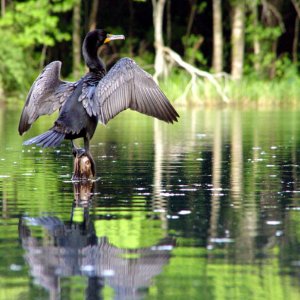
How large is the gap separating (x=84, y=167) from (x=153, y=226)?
3898mm

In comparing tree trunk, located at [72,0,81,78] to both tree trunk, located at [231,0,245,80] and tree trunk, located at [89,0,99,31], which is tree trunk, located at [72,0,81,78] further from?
tree trunk, located at [231,0,245,80]

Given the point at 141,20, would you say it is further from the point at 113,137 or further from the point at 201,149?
the point at 201,149

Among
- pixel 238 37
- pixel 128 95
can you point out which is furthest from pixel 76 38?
pixel 128 95

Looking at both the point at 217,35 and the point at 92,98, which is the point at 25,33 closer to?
the point at 217,35

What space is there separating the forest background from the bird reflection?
29.2 m

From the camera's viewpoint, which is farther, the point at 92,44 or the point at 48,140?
the point at 92,44

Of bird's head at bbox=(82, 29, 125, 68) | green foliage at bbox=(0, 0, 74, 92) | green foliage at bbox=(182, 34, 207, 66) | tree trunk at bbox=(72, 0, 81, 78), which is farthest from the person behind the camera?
green foliage at bbox=(182, 34, 207, 66)

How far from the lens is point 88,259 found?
771 centimetres

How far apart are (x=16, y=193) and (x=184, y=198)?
1740 millimetres

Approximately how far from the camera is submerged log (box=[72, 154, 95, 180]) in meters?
13.0

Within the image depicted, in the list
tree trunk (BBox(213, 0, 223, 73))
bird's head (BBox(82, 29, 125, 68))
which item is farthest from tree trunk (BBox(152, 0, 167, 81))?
bird's head (BBox(82, 29, 125, 68))

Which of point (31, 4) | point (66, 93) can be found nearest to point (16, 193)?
point (66, 93)

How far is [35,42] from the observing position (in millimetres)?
46719

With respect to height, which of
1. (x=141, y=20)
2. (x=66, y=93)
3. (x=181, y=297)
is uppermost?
(x=141, y=20)
